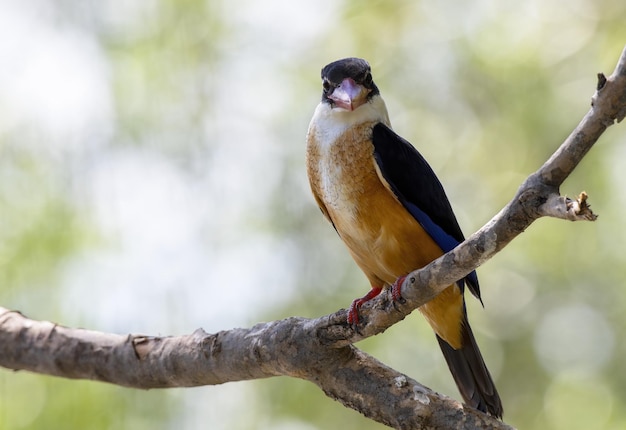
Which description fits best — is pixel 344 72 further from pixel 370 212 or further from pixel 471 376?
pixel 471 376

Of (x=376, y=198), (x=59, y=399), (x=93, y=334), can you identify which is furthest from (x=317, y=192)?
(x=59, y=399)

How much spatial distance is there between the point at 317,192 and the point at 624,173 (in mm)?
2874

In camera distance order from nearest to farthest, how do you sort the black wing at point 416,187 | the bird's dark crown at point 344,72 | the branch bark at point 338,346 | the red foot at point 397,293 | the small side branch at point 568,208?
the small side branch at point 568,208 → the branch bark at point 338,346 → the red foot at point 397,293 → the black wing at point 416,187 → the bird's dark crown at point 344,72

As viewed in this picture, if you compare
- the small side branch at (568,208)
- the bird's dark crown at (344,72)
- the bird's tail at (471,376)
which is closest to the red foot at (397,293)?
the small side branch at (568,208)

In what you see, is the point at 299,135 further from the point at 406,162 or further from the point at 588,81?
the point at 406,162

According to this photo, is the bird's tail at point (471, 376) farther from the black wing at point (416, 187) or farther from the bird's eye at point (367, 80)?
the bird's eye at point (367, 80)

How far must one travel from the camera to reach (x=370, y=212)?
2723 millimetres

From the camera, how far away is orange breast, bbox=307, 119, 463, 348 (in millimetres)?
2723

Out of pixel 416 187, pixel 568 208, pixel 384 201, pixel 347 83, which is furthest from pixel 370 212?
pixel 568 208

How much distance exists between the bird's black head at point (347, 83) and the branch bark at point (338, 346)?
0.79 meters

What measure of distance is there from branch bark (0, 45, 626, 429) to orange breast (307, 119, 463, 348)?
17.0 inches

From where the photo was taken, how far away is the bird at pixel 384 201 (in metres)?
2.72

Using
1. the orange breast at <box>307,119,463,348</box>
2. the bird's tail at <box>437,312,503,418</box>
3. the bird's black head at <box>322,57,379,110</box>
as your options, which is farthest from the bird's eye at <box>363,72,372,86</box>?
the bird's tail at <box>437,312,503,418</box>

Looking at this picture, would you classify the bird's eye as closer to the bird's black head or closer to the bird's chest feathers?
the bird's black head
